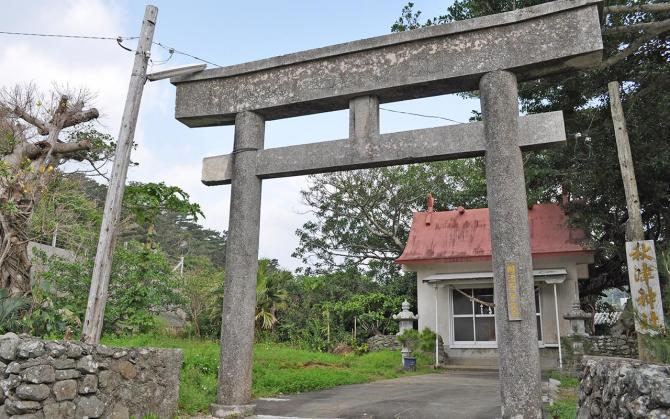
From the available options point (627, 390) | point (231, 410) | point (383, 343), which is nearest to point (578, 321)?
point (383, 343)

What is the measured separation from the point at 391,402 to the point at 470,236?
960 centimetres

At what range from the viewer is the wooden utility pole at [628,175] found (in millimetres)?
9039

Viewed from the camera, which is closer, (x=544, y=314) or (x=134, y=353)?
(x=134, y=353)

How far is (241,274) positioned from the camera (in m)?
6.64

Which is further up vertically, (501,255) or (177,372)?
(501,255)

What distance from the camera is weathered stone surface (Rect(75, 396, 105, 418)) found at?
192 inches

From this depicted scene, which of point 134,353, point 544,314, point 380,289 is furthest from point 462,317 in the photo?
point 134,353

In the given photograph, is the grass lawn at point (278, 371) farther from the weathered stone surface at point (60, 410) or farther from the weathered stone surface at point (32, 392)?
the weathered stone surface at point (32, 392)

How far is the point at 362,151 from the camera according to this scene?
639 centimetres

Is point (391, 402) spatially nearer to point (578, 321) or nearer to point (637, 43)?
point (578, 321)

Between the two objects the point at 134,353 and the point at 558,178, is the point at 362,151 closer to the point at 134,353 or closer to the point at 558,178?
the point at 134,353

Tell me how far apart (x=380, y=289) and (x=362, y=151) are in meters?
13.4

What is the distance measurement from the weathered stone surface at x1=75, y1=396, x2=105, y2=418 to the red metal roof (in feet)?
36.6

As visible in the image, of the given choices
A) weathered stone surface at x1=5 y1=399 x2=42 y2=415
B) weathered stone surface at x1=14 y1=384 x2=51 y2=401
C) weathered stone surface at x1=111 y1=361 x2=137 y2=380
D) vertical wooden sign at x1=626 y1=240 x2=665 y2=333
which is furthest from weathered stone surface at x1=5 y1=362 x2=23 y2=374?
vertical wooden sign at x1=626 y1=240 x2=665 y2=333
